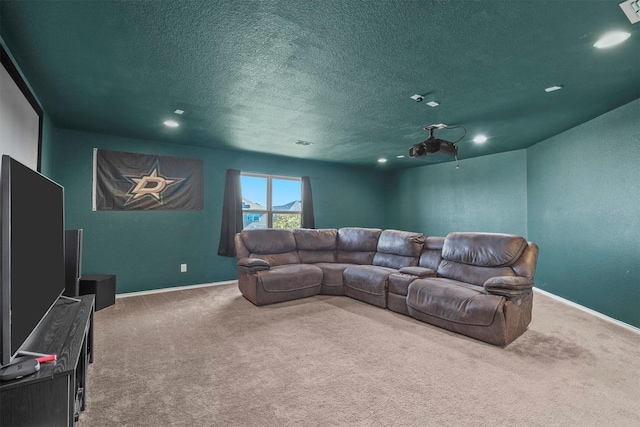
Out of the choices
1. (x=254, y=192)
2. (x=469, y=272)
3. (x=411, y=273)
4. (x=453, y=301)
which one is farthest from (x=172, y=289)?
(x=469, y=272)

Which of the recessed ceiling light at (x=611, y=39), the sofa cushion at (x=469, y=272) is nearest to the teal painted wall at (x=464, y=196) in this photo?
the sofa cushion at (x=469, y=272)

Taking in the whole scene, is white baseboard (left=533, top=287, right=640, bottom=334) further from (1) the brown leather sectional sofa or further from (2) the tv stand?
(2) the tv stand

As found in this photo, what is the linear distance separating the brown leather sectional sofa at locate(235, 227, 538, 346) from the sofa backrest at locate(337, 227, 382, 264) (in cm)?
2

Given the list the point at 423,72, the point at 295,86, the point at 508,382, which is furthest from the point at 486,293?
the point at 295,86

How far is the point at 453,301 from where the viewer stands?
292cm

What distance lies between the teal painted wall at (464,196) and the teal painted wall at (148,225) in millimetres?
2892

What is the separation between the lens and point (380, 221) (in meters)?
7.73

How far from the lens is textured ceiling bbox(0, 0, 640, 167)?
173 cm

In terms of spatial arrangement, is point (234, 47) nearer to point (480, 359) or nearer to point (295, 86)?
point (295, 86)

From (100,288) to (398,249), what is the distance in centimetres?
387

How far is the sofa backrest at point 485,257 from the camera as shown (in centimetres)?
307

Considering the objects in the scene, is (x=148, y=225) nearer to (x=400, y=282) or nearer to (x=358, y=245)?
(x=358, y=245)

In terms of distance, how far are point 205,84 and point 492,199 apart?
17.0 ft

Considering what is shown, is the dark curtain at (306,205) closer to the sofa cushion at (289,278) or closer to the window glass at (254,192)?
the window glass at (254,192)
